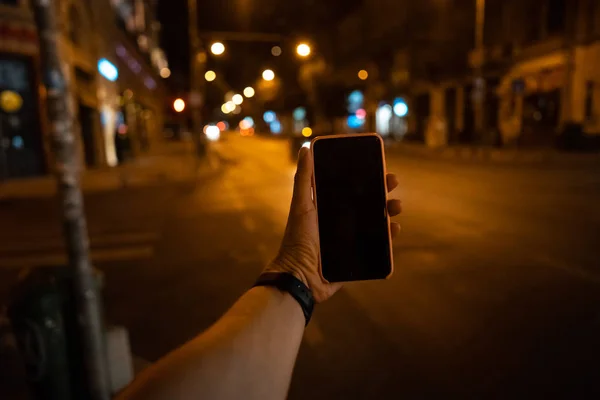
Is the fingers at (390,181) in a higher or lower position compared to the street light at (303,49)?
lower

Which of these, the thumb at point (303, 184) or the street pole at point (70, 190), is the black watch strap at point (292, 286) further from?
the street pole at point (70, 190)

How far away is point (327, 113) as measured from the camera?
46750 millimetres

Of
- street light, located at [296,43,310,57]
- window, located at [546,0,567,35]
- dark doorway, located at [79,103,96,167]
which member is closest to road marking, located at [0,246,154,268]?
street light, located at [296,43,310,57]

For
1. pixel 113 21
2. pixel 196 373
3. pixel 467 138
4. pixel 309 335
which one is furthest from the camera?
pixel 467 138

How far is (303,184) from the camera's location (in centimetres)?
179

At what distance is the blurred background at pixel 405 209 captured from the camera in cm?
442

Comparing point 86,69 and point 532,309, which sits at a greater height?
point 86,69

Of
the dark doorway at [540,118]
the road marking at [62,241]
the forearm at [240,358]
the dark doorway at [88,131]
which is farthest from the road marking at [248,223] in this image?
the dark doorway at [540,118]

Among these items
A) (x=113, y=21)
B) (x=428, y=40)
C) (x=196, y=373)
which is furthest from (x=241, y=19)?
(x=196, y=373)

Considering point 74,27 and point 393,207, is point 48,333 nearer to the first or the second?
point 393,207

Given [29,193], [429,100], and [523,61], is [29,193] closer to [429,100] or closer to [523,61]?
[523,61]

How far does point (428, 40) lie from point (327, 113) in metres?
Result: 11.1

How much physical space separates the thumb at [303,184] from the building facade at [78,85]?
37.2 feet

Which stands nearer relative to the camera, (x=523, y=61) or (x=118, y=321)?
(x=118, y=321)
